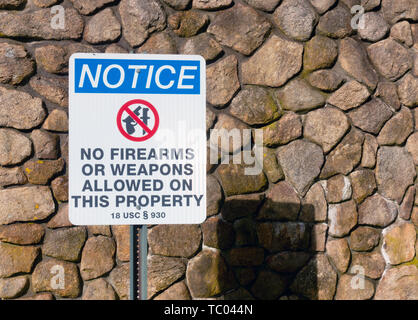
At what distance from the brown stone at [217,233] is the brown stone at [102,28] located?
4.02 ft

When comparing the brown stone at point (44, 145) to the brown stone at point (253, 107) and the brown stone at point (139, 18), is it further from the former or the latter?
the brown stone at point (253, 107)

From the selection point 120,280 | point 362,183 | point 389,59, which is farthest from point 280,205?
point 389,59

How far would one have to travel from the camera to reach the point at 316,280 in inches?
114

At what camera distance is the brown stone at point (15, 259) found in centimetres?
267

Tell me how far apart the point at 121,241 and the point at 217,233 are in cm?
56

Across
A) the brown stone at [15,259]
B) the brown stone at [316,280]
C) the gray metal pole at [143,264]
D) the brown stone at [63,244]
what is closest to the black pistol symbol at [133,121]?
the gray metal pole at [143,264]

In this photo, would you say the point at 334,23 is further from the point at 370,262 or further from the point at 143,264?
the point at 143,264

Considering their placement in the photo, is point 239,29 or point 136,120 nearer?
point 136,120

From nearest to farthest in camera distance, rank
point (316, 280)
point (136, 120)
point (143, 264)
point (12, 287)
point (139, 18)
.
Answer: point (143, 264) < point (136, 120) < point (12, 287) < point (139, 18) < point (316, 280)

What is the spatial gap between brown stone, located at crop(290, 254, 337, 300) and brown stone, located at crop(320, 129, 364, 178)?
53 centimetres

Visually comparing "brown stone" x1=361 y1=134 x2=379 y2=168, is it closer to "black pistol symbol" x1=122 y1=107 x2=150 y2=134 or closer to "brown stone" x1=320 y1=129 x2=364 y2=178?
"brown stone" x1=320 y1=129 x2=364 y2=178

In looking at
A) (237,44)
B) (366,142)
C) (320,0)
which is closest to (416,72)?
(366,142)

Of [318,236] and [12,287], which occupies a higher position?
[318,236]

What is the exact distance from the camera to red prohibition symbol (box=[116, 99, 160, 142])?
154 cm
